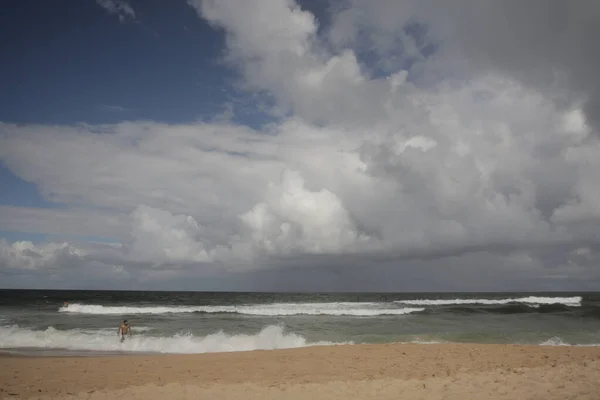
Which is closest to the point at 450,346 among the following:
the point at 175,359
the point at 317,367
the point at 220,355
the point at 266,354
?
the point at 317,367

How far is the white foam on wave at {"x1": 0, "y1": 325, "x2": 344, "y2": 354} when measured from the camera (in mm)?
19234

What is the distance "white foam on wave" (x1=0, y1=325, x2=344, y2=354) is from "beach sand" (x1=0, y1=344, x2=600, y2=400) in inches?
198

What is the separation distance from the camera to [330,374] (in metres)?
11.6

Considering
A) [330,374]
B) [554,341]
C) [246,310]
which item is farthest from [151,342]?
[246,310]

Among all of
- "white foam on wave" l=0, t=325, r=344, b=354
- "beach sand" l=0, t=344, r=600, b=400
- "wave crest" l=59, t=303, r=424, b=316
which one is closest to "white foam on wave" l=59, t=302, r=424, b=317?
"wave crest" l=59, t=303, r=424, b=316

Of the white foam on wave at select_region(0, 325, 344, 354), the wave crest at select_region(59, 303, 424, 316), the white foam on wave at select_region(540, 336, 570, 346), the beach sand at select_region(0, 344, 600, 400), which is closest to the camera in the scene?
the beach sand at select_region(0, 344, 600, 400)

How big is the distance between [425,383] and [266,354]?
22.2ft

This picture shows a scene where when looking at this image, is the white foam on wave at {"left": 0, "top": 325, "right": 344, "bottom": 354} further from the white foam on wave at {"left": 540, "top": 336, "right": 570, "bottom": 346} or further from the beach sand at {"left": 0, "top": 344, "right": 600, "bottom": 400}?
the white foam on wave at {"left": 540, "top": 336, "right": 570, "bottom": 346}

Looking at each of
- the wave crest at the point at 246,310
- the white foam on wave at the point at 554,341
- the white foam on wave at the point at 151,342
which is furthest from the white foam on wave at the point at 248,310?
the white foam on wave at the point at 554,341

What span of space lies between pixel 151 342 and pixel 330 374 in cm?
1189

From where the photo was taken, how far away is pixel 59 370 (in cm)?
1249

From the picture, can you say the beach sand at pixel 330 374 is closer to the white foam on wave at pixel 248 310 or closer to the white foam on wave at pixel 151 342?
the white foam on wave at pixel 151 342

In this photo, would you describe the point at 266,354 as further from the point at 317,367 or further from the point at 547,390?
the point at 547,390

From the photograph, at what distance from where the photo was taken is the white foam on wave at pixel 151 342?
19.2 meters
